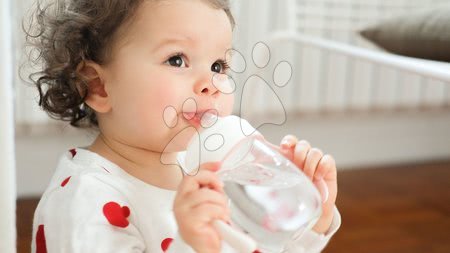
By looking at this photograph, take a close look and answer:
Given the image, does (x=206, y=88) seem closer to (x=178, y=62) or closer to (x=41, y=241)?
(x=178, y=62)

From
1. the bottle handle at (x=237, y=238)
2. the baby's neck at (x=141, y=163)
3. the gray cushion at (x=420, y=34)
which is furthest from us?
the gray cushion at (x=420, y=34)

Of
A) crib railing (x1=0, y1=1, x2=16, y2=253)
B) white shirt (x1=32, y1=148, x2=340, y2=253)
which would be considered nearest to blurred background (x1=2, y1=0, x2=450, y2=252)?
white shirt (x1=32, y1=148, x2=340, y2=253)

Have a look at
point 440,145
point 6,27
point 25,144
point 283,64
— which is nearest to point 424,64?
point 283,64

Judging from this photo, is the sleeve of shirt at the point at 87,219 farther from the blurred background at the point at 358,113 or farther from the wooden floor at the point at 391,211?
the wooden floor at the point at 391,211

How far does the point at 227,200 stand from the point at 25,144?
1283mm

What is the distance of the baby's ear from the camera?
27.8 inches

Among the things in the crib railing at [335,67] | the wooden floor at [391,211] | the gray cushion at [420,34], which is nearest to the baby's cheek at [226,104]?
the gray cushion at [420,34]

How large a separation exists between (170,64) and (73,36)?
0.42ft

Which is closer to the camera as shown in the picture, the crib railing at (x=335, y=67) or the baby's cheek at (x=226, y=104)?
the baby's cheek at (x=226, y=104)

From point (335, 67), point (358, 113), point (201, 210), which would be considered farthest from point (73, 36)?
point (358, 113)

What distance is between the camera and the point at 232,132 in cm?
59

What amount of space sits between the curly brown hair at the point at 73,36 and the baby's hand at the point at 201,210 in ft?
0.68

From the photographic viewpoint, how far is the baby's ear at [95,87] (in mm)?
707

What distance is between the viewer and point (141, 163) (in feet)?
2.40
